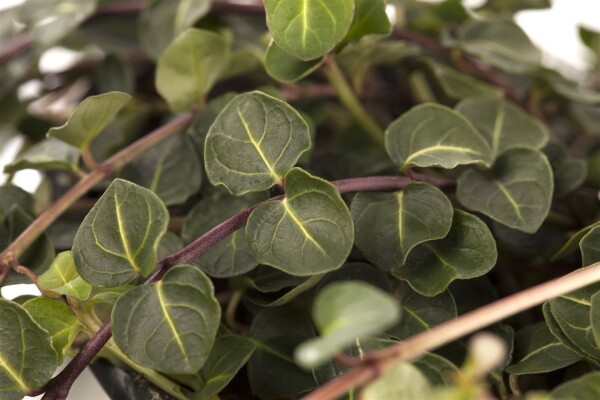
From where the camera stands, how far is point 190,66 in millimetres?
467

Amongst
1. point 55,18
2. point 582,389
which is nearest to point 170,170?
point 55,18

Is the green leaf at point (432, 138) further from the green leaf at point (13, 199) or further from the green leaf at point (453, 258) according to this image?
the green leaf at point (13, 199)

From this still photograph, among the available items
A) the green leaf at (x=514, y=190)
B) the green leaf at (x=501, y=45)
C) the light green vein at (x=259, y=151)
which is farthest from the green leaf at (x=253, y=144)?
the green leaf at (x=501, y=45)

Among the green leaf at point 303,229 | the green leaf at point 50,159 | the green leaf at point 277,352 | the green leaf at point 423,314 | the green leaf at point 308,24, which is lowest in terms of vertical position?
the green leaf at point 277,352

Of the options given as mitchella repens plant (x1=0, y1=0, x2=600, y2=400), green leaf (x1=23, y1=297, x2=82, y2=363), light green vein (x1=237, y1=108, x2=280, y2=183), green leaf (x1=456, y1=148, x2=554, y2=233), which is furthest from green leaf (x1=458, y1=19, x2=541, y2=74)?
green leaf (x1=23, y1=297, x2=82, y2=363)

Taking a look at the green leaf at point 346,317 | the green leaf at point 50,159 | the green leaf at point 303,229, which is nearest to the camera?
the green leaf at point 346,317

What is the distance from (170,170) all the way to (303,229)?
0.49 feet

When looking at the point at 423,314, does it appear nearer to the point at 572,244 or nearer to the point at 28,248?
the point at 572,244

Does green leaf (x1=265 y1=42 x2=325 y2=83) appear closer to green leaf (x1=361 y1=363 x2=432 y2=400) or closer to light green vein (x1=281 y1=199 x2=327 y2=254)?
light green vein (x1=281 y1=199 x2=327 y2=254)

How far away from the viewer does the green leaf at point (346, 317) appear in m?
0.22

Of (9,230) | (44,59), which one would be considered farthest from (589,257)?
(44,59)

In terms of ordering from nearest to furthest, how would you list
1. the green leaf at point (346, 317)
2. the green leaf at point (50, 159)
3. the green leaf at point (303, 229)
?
the green leaf at point (346, 317)
the green leaf at point (303, 229)
the green leaf at point (50, 159)

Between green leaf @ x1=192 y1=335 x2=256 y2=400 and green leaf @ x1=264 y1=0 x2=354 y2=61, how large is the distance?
0.14 meters

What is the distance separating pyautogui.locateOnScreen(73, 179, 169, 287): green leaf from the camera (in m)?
0.34
